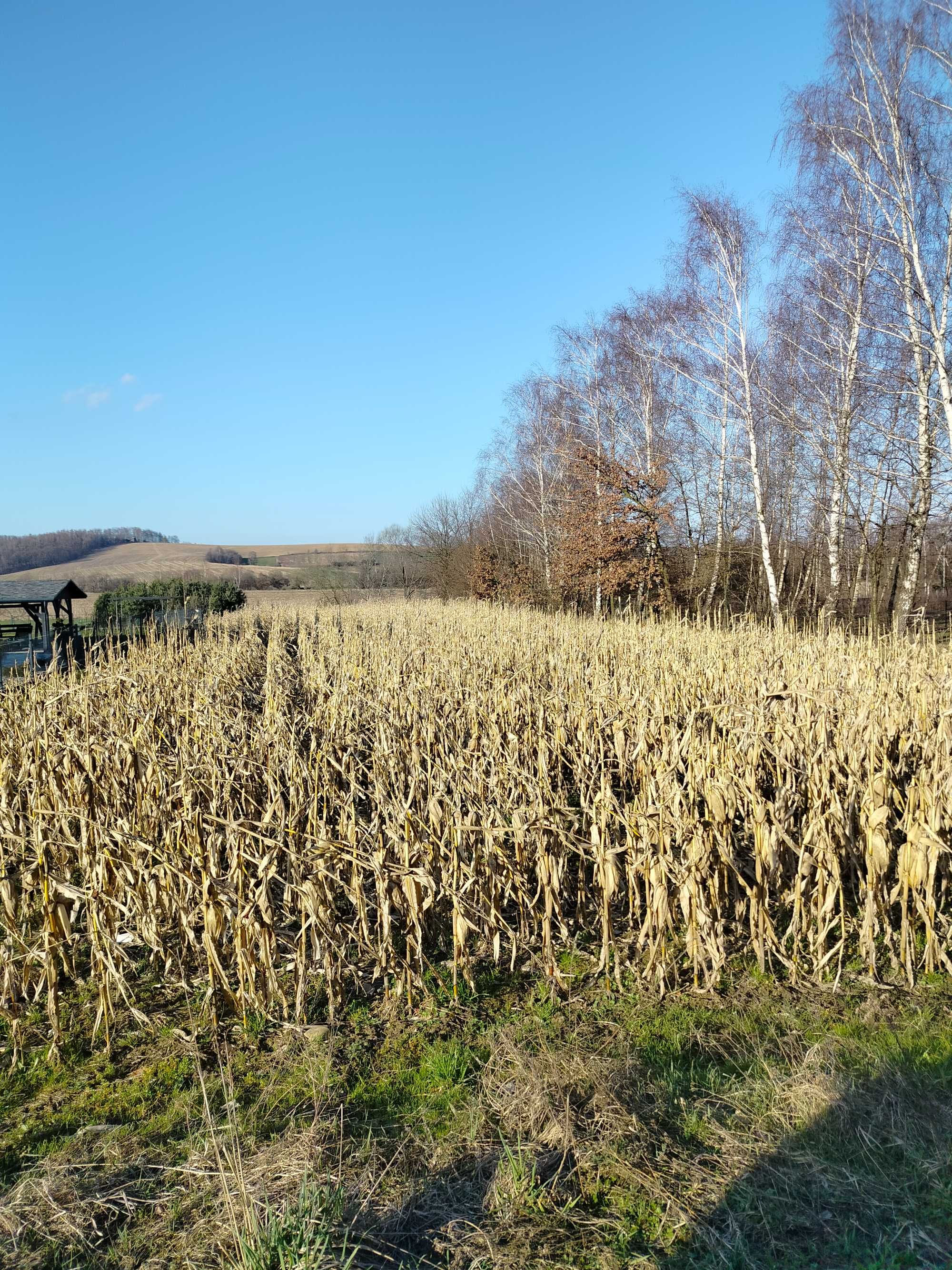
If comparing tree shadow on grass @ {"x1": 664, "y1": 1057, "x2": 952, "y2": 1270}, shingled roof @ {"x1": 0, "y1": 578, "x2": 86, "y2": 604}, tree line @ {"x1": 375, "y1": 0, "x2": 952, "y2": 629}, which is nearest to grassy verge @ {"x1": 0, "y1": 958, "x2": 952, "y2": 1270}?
tree shadow on grass @ {"x1": 664, "y1": 1057, "x2": 952, "y2": 1270}

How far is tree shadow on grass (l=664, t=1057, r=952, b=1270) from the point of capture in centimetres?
187

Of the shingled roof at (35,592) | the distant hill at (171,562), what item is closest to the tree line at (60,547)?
the distant hill at (171,562)

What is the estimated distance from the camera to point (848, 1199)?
6.62ft

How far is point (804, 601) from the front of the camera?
19.4m

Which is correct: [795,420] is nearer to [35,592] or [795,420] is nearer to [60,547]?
[35,592]

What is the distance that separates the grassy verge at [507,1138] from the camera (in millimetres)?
1929

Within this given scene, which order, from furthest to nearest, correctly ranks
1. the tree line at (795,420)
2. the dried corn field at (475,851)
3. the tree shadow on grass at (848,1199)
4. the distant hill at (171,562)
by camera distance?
1. the distant hill at (171,562)
2. the tree line at (795,420)
3. the dried corn field at (475,851)
4. the tree shadow on grass at (848,1199)

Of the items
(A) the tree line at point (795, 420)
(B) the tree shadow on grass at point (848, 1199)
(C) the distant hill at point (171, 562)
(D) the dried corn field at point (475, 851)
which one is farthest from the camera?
(C) the distant hill at point (171, 562)

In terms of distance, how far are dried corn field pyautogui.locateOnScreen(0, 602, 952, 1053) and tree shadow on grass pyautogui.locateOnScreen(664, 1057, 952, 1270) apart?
87 centimetres

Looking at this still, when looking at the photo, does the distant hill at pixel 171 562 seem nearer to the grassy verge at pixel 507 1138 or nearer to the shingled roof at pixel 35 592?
the shingled roof at pixel 35 592

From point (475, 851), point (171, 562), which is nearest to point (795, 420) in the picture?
point (475, 851)

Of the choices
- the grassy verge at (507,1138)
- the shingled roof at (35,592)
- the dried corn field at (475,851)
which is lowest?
the grassy verge at (507,1138)

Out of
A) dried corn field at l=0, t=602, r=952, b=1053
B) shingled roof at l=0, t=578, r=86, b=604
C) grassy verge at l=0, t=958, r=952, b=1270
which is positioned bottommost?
grassy verge at l=0, t=958, r=952, b=1270

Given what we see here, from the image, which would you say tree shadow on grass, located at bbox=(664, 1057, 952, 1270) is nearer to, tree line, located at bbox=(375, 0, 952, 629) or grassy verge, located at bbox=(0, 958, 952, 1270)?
grassy verge, located at bbox=(0, 958, 952, 1270)
